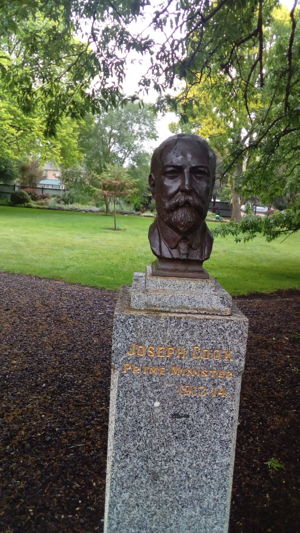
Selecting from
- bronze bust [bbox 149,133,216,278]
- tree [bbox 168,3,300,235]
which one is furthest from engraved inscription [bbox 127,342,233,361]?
tree [bbox 168,3,300,235]

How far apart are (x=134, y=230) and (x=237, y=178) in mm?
16140

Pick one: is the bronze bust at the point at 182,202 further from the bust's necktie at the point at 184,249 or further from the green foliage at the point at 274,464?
the green foliage at the point at 274,464

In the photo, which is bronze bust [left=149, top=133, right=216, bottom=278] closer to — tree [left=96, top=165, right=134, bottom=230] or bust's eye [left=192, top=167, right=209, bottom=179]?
bust's eye [left=192, top=167, right=209, bottom=179]

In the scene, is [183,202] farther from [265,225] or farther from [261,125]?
[265,225]

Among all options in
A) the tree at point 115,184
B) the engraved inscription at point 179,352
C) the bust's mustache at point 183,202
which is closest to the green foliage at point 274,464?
the engraved inscription at point 179,352

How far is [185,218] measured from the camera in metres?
3.06

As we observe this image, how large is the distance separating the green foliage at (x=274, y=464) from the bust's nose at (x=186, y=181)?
2780mm

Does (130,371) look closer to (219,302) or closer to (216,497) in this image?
(219,302)

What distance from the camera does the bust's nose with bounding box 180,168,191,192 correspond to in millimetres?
2984

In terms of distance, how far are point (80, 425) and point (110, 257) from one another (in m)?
10.9

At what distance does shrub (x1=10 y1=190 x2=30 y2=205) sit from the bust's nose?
3610 cm

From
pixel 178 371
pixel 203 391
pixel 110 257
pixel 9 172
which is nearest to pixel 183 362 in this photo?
pixel 178 371

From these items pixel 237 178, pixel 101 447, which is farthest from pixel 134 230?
pixel 101 447

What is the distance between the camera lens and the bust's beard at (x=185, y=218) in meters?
3.06
